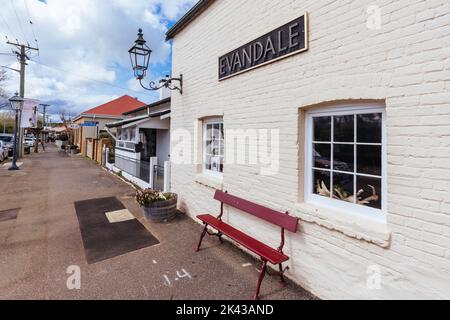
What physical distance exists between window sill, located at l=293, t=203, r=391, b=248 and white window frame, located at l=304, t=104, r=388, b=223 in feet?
0.26

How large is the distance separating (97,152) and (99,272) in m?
16.6

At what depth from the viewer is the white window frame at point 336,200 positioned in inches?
98.1

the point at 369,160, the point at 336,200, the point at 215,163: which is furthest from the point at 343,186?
the point at 215,163

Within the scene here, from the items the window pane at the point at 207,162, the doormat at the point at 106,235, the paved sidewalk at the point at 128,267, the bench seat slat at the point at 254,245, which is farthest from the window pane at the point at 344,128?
the doormat at the point at 106,235

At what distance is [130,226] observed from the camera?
→ 5.28 m

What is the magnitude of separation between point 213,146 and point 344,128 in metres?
2.99

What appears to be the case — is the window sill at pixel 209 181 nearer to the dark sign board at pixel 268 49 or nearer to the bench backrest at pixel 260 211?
the bench backrest at pixel 260 211

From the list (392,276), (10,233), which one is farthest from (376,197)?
(10,233)

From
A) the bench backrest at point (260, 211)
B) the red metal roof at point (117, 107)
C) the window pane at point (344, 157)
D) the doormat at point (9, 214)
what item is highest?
the red metal roof at point (117, 107)

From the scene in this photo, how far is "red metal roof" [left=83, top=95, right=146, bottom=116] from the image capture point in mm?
26797

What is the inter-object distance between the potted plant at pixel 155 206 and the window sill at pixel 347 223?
3343mm

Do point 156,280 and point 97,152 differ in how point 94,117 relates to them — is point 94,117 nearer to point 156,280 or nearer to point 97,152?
point 97,152

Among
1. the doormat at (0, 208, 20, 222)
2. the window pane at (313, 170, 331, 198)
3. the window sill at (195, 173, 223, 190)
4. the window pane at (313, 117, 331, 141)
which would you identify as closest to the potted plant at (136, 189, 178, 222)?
the window sill at (195, 173, 223, 190)

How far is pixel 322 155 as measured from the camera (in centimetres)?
315
